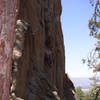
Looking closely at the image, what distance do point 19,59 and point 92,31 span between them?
391cm

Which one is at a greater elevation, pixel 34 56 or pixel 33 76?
pixel 34 56

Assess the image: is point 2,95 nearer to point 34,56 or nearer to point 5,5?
point 5,5

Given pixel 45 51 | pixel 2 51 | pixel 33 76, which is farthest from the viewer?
pixel 45 51

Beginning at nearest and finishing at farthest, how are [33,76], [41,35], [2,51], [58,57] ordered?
[2,51], [33,76], [41,35], [58,57]

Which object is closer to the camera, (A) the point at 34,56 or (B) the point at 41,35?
(A) the point at 34,56

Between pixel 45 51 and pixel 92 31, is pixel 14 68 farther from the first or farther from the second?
pixel 45 51

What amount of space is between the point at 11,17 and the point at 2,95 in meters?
0.65

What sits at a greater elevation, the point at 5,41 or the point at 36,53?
the point at 5,41

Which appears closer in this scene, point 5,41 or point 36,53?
point 5,41

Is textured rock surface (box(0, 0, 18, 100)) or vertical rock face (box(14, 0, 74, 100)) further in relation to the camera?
vertical rock face (box(14, 0, 74, 100))

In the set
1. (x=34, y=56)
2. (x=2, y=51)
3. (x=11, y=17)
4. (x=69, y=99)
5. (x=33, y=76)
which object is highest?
(x=11, y=17)

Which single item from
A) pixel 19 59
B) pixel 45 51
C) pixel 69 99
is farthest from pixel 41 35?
pixel 69 99

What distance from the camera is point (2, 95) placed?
232cm

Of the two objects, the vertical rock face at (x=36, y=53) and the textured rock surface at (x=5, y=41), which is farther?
the vertical rock face at (x=36, y=53)
